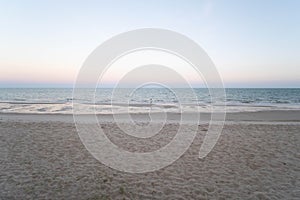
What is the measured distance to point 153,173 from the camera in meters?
6.75

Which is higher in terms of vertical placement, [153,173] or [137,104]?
[137,104]

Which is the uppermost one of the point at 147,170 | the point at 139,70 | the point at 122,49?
the point at 122,49

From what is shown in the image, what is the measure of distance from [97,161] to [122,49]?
142 inches

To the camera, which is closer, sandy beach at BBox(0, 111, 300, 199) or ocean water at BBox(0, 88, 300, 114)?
sandy beach at BBox(0, 111, 300, 199)

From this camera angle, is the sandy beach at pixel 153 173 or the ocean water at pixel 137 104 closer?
the sandy beach at pixel 153 173

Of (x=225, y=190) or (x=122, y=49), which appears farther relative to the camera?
(x=122, y=49)

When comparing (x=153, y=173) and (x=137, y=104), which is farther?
(x=137, y=104)

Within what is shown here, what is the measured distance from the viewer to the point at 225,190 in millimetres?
5621

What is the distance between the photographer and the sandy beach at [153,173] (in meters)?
5.40

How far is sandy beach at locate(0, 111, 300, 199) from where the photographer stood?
17.7ft

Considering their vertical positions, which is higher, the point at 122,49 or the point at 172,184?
the point at 122,49

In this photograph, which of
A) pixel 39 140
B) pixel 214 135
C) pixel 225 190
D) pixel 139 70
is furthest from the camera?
pixel 214 135

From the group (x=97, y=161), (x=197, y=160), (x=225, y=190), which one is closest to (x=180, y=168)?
(x=197, y=160)

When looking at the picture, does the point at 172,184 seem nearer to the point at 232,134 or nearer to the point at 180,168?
the point at 180,168
